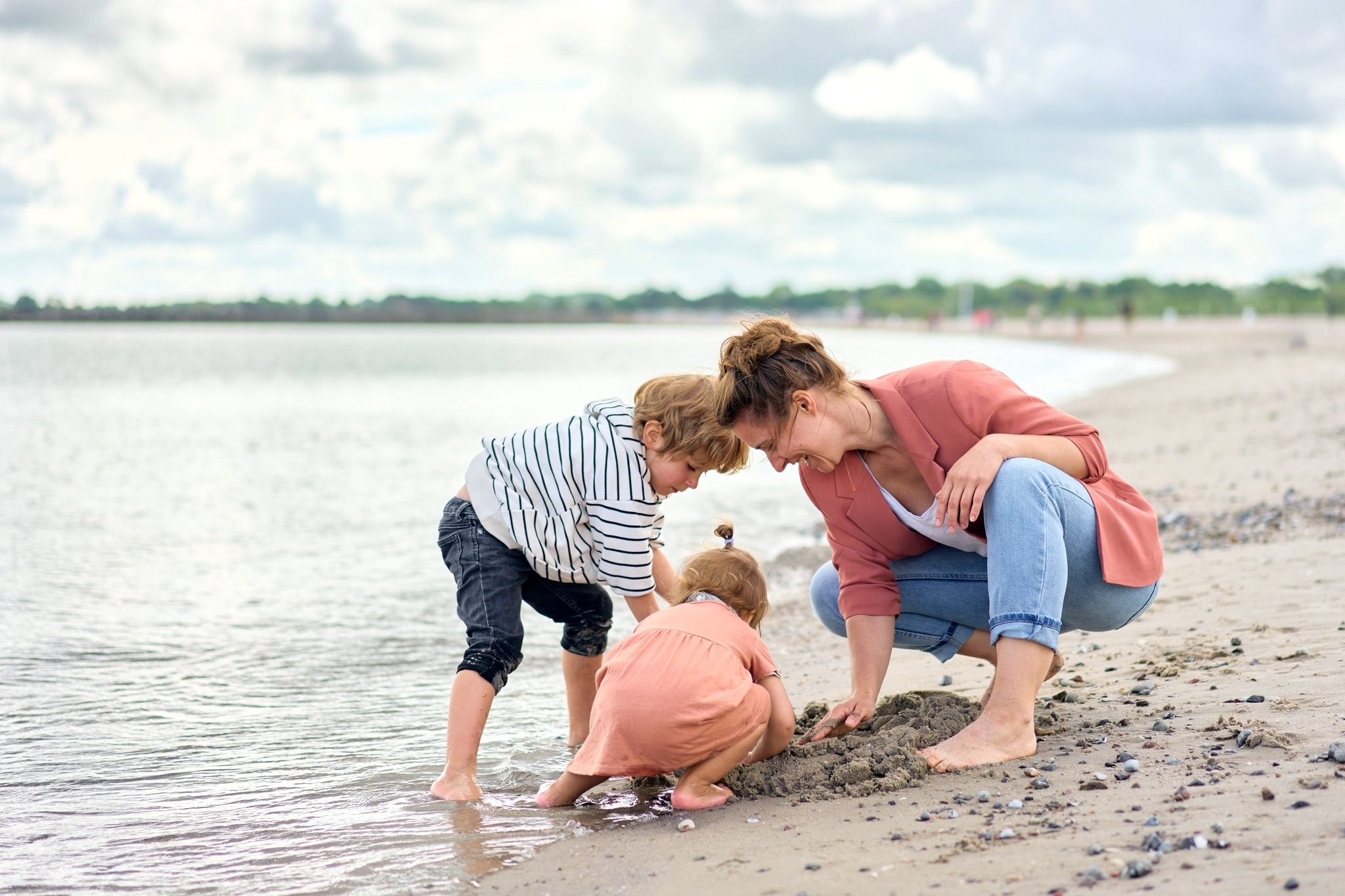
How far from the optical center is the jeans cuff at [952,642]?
3451mm

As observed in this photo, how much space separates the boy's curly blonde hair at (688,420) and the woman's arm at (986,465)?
2.34 ft

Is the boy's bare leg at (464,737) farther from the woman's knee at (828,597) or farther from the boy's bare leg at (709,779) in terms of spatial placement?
the woman's knee at (828,597)

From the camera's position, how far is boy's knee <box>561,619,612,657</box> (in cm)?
400

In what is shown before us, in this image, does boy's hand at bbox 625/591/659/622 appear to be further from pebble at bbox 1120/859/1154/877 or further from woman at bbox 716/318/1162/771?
pebble at bbox 1120/859/1154/877

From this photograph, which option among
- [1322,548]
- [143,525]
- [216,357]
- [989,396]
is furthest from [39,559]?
[216,357]

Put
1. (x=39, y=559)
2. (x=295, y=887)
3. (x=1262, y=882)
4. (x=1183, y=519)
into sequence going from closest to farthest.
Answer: (x=1262, y=882)
(x=295, y=887)
(x=1183, y=519)
(x=39, y=559)

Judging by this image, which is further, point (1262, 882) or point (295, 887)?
point (295, 887)

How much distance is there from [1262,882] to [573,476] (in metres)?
2.14

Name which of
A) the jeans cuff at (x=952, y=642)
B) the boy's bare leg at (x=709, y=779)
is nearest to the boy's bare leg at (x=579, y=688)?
the boy's bare leg at (x=709, y=779)

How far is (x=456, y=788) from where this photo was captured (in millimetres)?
3459

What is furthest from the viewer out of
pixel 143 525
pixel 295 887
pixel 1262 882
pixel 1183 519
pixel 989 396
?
pixel 143 525

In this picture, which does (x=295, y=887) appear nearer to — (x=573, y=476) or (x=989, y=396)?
(x=573, y=476)

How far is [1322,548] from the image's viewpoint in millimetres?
5066

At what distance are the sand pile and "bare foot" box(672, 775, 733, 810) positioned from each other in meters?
0.08
